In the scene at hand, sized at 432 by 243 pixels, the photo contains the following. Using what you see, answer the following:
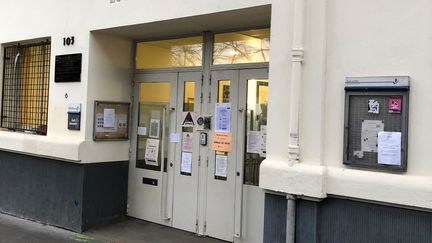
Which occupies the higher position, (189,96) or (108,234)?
(189,96)

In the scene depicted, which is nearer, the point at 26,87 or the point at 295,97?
the point at 295,97

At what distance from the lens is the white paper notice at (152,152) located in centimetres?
710

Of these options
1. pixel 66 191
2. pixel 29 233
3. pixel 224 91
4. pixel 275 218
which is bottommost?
pixel 29 233

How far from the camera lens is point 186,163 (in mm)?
6734

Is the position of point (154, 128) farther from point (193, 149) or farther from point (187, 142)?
point (193, 149)

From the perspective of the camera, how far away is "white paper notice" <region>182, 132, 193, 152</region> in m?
6.69

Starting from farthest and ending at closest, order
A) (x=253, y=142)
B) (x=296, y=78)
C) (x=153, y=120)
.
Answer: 1. (x=153, y=120)
2. (x=253, y=142)
3. (x=296, y=78)

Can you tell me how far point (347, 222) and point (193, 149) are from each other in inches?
108

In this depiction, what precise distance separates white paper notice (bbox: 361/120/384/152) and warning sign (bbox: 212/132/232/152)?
222 centimetres

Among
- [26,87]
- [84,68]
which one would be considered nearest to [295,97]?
[84,68]

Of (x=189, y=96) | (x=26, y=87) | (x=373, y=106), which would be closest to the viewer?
(x=373, y=106)

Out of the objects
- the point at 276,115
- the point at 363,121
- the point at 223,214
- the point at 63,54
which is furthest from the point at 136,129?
the point at 363,121

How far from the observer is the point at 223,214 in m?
6.29

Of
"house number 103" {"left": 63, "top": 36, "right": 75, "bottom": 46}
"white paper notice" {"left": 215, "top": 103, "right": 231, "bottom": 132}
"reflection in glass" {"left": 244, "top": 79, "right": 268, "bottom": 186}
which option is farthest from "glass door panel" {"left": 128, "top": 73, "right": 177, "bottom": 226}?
"reflection in glass" {"left": 244, "top": 79, "right": 268, "bottom": 186}
